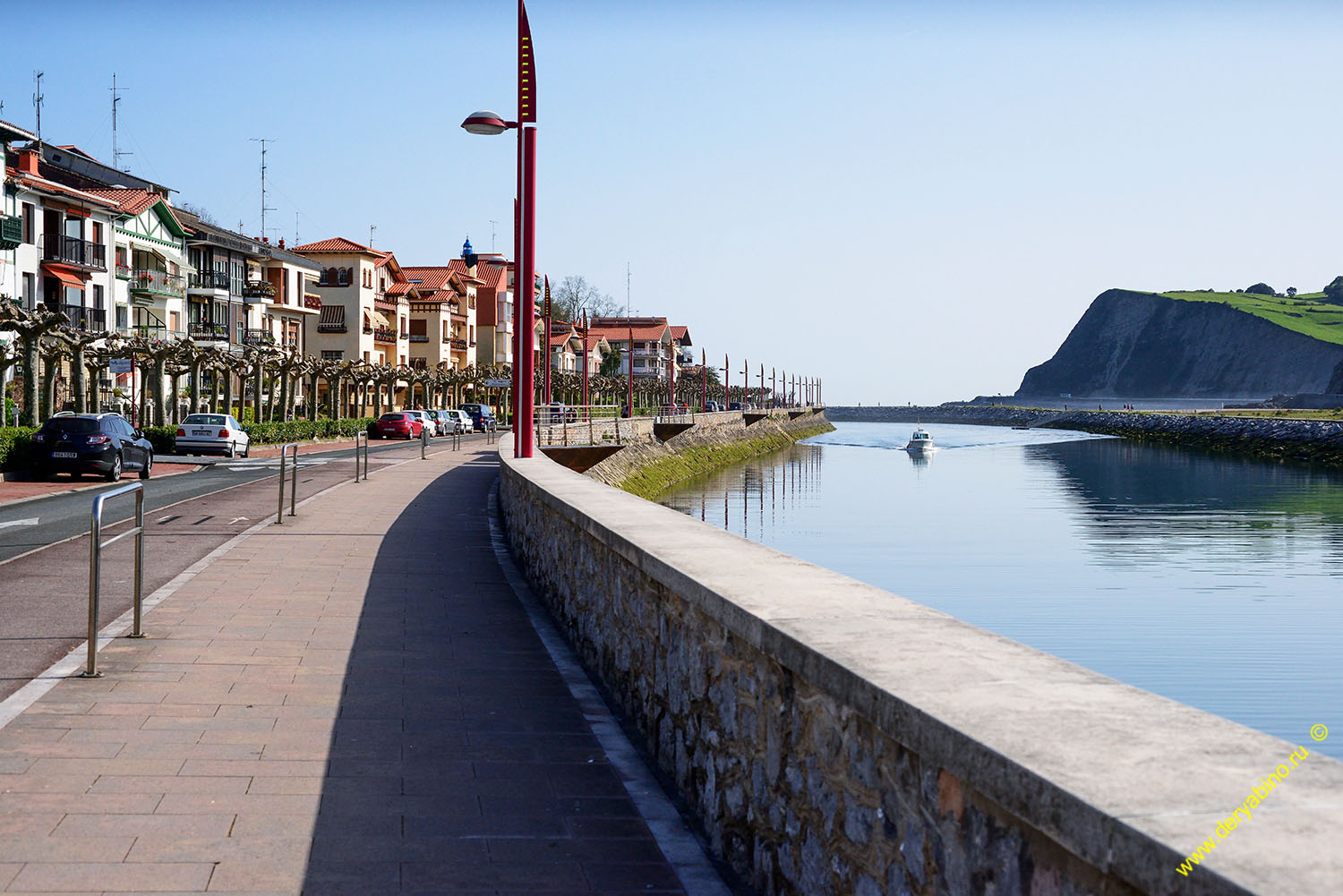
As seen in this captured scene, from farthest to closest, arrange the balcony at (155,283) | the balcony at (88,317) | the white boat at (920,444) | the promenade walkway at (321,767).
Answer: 1. the white boat at (920,444)
2. the balcony at (155,283)
3. the balcony at (88,317)
4. the promenade walkway at (321,767)

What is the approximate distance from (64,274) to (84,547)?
145 ft

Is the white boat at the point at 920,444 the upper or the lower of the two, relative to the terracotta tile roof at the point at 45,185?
lower

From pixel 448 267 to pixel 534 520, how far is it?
100424mm

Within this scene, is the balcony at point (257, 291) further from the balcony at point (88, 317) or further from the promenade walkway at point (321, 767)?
the promenade walkway at point (321, 767)

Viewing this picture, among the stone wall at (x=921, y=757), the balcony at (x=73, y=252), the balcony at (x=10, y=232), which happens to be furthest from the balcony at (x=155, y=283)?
the stone wall at (x=921, y=757)

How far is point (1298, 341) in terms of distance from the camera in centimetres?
18512

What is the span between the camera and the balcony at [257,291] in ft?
250

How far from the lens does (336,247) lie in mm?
90688

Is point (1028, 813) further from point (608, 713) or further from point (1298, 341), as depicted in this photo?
point (1298, 341)

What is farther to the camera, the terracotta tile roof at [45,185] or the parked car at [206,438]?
the terracotta tile roof at [45,185]

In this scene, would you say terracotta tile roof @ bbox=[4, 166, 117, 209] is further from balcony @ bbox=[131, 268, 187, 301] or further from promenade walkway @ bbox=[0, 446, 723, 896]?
promenade walkway @ bbox=[0, 446, 723, 896]

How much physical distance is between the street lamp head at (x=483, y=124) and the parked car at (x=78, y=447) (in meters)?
14.6

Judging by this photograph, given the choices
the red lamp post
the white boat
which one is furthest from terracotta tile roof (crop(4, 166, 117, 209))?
the white boat

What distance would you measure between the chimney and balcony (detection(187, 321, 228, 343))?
11843mm
